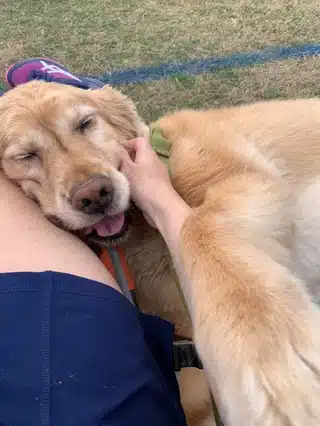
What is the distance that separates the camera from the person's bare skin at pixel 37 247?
1529 mm

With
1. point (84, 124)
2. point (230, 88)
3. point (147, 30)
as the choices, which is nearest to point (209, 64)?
point (230, 88)

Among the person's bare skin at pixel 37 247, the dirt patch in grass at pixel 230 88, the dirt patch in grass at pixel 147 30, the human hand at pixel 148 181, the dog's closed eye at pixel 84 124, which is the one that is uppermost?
the dog's closed eye at pixel 84 124

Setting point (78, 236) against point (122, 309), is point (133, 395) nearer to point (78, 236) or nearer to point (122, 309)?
point (122, 309)

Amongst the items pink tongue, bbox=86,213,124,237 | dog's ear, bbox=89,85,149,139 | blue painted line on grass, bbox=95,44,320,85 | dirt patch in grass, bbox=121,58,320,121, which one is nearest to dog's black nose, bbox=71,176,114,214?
pink tongue, bbox=86,213,124,237

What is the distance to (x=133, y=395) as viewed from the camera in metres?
1.33

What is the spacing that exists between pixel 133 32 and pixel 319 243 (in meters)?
2.28

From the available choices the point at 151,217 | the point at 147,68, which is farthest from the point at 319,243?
the point at 147,68

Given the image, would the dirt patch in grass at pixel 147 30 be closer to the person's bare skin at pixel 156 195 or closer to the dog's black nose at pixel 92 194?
the person's bare skin at pixel 156 195

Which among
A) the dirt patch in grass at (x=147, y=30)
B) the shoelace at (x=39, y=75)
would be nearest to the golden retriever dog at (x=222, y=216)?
the shoelace at (x=39, y=75)

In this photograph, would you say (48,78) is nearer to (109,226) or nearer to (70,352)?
(109,226)

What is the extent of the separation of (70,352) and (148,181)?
641 mm

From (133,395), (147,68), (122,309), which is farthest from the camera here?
(147,68)

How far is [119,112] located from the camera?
6.99 feet

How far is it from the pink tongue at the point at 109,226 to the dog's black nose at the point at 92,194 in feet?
0.35
